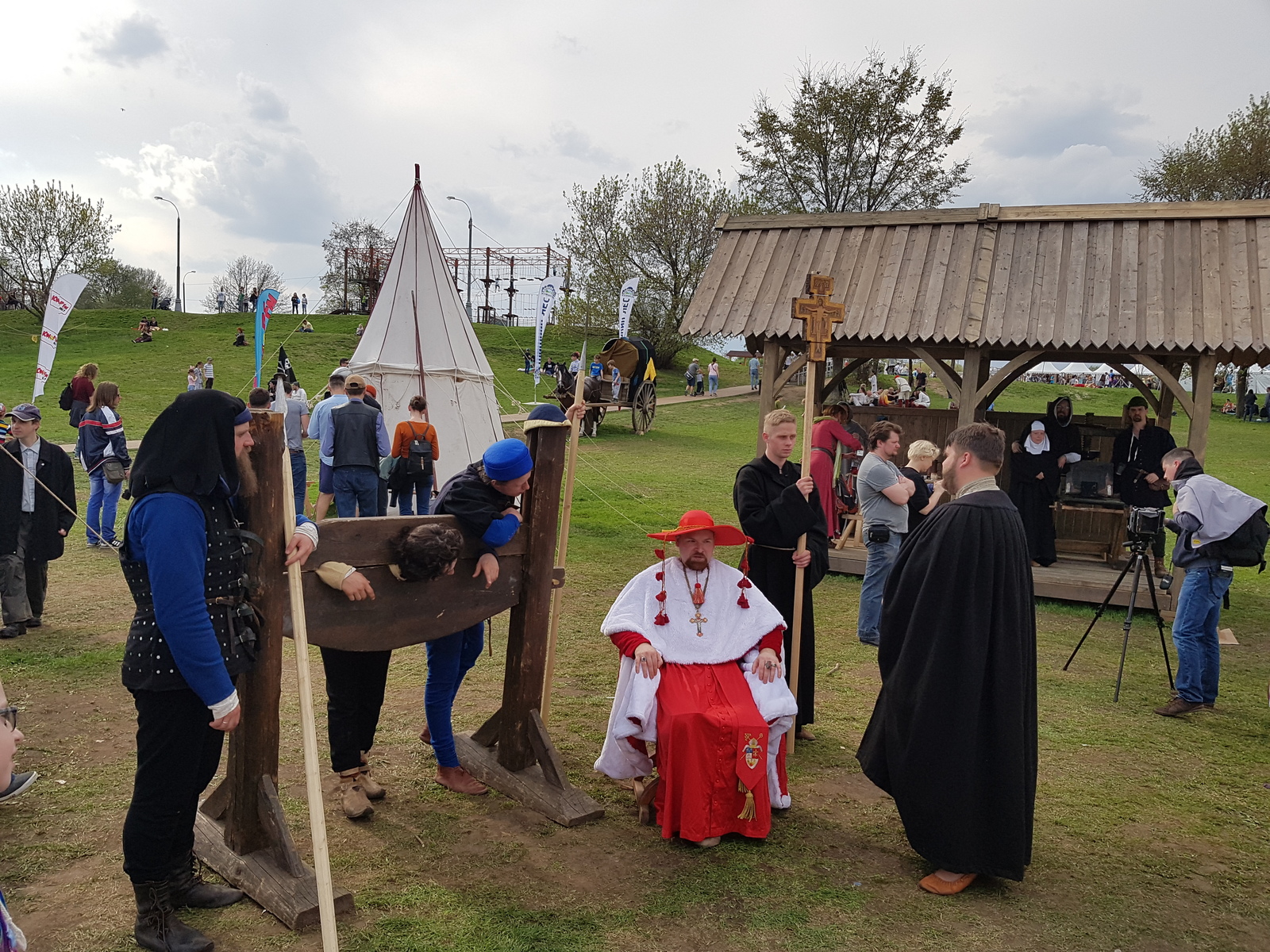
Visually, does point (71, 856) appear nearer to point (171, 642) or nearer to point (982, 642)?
point (171, 642)

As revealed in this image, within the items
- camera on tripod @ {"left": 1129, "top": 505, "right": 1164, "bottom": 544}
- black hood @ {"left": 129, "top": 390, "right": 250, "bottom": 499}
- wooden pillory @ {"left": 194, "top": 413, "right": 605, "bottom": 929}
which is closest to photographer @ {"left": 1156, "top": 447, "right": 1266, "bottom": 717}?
camera on tripod @ {"left": 1129, "top": 505, "right": 1164, "bottom": 544}

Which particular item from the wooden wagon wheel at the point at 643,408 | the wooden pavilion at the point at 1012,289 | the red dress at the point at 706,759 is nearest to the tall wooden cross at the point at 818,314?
the red dress at the point at 706,759

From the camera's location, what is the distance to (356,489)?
9.48m

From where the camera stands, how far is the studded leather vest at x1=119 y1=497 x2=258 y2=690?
2.85 m

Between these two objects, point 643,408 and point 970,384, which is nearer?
point 970,384

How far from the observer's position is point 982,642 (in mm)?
3615

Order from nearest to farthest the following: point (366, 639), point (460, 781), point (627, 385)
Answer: point (366, 639) → point (460, 781) → point (627, 385)

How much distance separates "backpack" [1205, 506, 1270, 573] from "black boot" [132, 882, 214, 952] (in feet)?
19.5

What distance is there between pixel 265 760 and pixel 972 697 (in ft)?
9.16

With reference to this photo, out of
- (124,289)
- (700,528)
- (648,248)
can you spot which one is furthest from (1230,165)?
(124,289)

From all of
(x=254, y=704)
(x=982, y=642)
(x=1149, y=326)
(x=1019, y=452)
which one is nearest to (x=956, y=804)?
(x=982, y=642)

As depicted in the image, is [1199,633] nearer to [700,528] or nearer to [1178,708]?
[1178,708]

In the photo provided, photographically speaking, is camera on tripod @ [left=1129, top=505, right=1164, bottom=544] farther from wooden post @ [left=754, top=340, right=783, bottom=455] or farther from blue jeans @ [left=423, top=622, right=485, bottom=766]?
blue jeans @ [left=423, top=622, right=485, bottom=766]

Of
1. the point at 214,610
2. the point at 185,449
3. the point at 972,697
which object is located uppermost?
the point at 185,449
